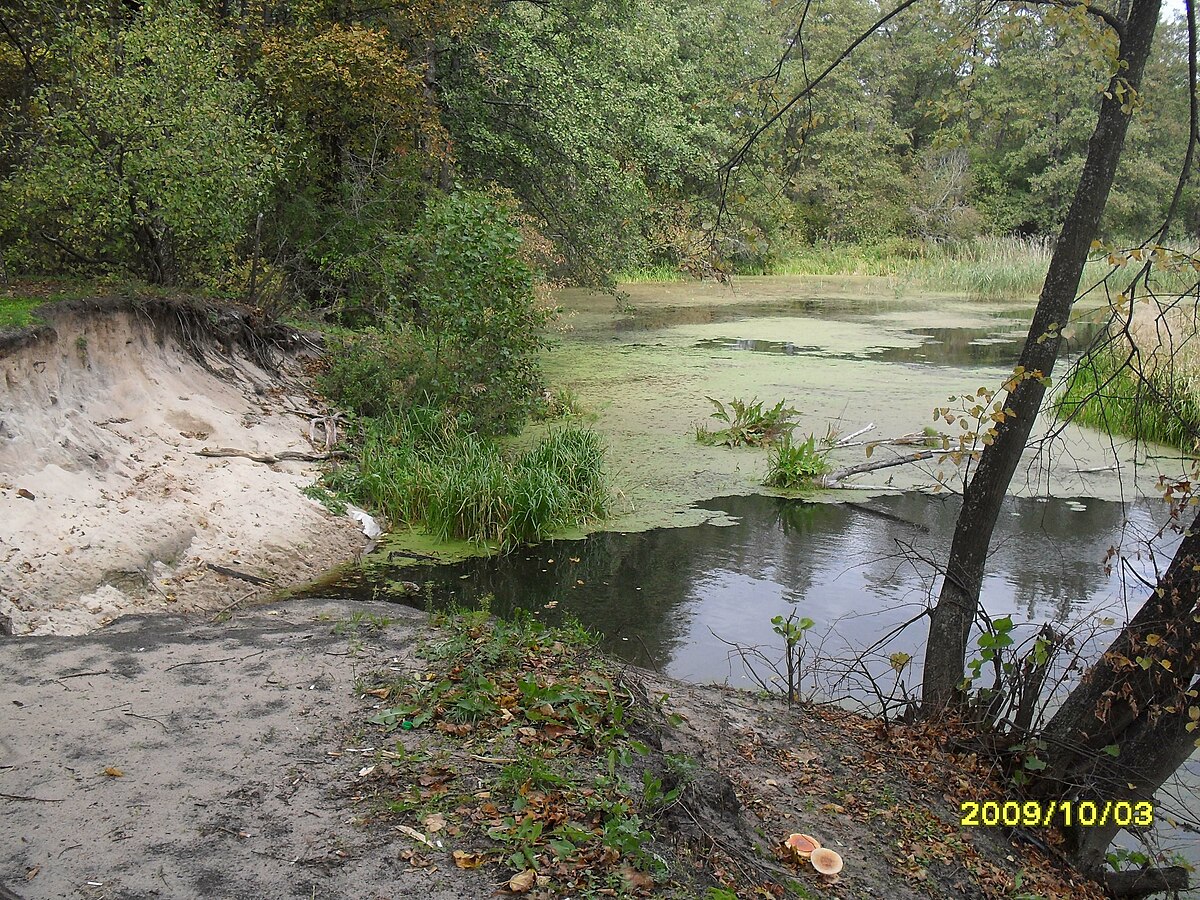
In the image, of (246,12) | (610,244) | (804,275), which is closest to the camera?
(246,12)

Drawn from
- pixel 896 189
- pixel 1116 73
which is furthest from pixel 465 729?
pixel 896 189

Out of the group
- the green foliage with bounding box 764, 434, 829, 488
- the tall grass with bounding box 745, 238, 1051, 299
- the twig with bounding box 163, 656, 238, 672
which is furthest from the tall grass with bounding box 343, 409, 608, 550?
the tall grass with bounding box 745, 238, 1051, 299

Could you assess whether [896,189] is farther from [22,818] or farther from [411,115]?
[22,818]

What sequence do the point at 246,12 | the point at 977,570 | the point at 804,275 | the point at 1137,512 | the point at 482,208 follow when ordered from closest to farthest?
the point at 977,570 < the point at 1137,512 < the point at 482,208 < the point at 246,12 < the point at 804,275

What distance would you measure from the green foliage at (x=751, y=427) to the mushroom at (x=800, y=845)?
278 inches

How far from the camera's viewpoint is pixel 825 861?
3.47 m

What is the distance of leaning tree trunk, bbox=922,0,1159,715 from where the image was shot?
4.20 m

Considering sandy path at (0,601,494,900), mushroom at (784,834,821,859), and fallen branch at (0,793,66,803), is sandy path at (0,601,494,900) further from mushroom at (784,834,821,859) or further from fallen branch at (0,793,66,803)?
mushroom at (784,834,821,859)

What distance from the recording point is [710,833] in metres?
3.34

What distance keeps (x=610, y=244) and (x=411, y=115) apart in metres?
3.62

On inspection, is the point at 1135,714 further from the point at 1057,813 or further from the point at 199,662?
the point at 199,662

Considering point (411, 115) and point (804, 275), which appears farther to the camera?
point (804, 275)

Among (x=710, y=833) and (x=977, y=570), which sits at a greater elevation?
(x=977, y=570)


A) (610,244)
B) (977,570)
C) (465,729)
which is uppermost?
(610,244)
